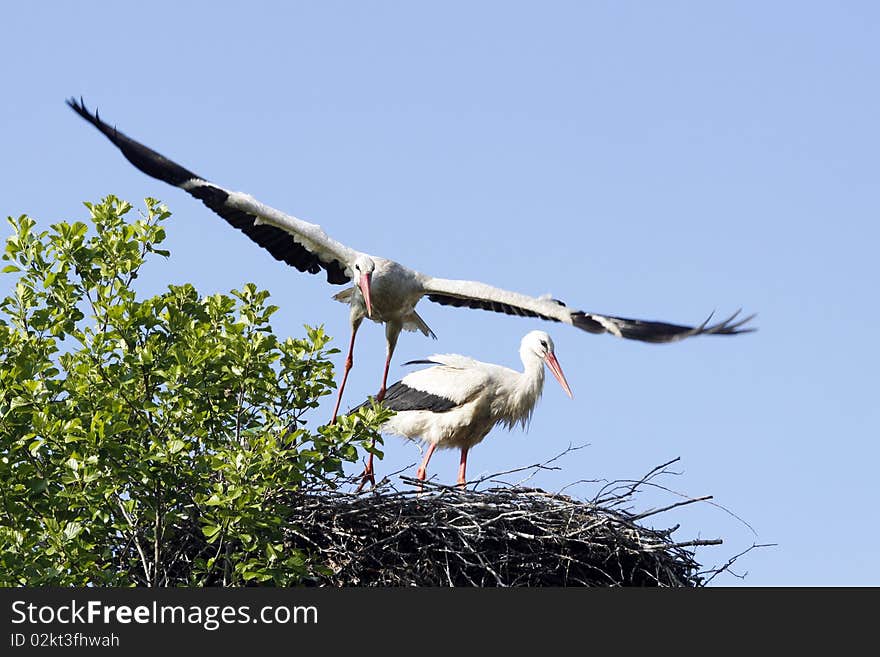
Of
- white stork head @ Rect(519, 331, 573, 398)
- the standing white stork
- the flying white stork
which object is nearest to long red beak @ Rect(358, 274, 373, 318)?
the flying white stork

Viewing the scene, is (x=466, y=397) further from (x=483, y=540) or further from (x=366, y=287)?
(x=483, y=540)

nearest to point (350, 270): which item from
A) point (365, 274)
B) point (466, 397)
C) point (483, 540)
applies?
point (365, 274)

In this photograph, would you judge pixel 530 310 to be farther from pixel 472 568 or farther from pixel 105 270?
pixel 105 270

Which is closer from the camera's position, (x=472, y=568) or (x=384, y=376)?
(x=472, y=568)

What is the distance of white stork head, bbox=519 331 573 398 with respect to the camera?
1378cm

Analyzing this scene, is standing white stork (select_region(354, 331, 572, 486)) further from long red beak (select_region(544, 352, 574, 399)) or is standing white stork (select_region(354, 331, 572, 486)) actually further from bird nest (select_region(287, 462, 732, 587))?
bird nest (select_region(287, 462, 732, 587))

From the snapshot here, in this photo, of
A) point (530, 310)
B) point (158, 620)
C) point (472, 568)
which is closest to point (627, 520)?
point (472, 568)

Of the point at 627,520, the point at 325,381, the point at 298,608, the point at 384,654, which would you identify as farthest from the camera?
Result: the point at 627,520

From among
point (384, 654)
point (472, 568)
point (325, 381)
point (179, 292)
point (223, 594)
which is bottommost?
point (384, 654)

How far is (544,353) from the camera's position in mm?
13805

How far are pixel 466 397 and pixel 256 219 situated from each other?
2.61 meters

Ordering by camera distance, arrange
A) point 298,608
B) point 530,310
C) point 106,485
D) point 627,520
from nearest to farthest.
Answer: point 298,608
point 106,485
point 627,520
point 530,310

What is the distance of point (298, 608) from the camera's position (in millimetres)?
8336

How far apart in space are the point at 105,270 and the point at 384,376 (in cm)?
400
